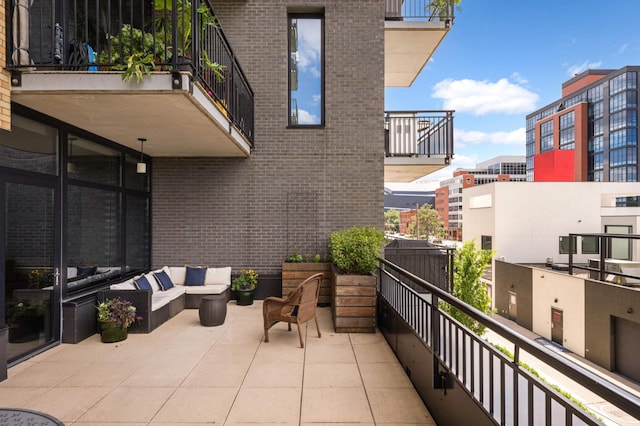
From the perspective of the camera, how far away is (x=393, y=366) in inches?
145

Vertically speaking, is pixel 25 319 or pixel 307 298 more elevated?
pixel 307 298

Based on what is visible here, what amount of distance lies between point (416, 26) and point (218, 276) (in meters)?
6.51

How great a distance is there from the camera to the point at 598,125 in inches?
2233

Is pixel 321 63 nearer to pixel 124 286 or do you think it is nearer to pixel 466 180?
pixel 124 286

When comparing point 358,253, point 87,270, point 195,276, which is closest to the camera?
point 358,253

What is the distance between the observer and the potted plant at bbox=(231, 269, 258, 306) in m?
6.29

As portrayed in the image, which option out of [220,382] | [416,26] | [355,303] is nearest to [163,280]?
[220,382]

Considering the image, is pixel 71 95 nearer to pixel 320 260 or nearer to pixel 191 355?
pixel 191 355

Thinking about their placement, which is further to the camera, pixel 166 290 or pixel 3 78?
pixel 166 290

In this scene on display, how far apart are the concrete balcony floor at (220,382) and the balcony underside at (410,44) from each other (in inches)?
240

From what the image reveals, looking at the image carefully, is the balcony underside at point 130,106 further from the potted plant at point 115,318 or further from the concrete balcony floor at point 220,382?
the concrete balcony floor at point 220,382

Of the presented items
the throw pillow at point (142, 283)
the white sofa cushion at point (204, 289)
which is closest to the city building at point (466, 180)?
the white sofa cushion at point (204, 289)

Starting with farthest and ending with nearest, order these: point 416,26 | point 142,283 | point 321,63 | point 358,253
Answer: point 321,63
point 416,26
point 142,283
point 358,253

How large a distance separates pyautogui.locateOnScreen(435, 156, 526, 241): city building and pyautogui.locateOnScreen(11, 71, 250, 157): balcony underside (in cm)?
8293
